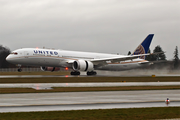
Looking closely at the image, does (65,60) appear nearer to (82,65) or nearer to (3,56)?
(82,65)

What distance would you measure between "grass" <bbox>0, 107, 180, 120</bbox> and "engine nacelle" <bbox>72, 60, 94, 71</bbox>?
36.8 metres

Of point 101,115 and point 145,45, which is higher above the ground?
point 145,45

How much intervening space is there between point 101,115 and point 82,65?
38.0 meters

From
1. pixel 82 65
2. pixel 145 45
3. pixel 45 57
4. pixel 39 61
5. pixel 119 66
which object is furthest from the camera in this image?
pixel 145 45

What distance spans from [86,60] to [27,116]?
4295 cm

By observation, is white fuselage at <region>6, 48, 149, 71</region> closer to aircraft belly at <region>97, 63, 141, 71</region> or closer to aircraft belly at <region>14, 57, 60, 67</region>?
aircraft belly at <region>14, 57, 60, 67</region>

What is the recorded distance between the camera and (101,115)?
434 inches

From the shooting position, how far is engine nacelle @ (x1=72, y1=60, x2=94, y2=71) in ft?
160

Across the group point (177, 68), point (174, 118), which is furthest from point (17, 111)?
point (177, 68)

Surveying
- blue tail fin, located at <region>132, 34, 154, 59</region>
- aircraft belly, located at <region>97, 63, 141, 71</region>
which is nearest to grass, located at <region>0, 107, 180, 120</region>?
aircraft belly, located at <region>97, 63, 141, 71</region>

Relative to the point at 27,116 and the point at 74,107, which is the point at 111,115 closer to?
the point at 74,107

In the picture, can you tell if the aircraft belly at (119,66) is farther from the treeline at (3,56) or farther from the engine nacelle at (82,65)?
the treeline at (3,56)

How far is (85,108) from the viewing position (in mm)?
12734

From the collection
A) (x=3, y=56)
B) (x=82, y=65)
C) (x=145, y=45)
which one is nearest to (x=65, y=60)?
(x=82, y=65)
